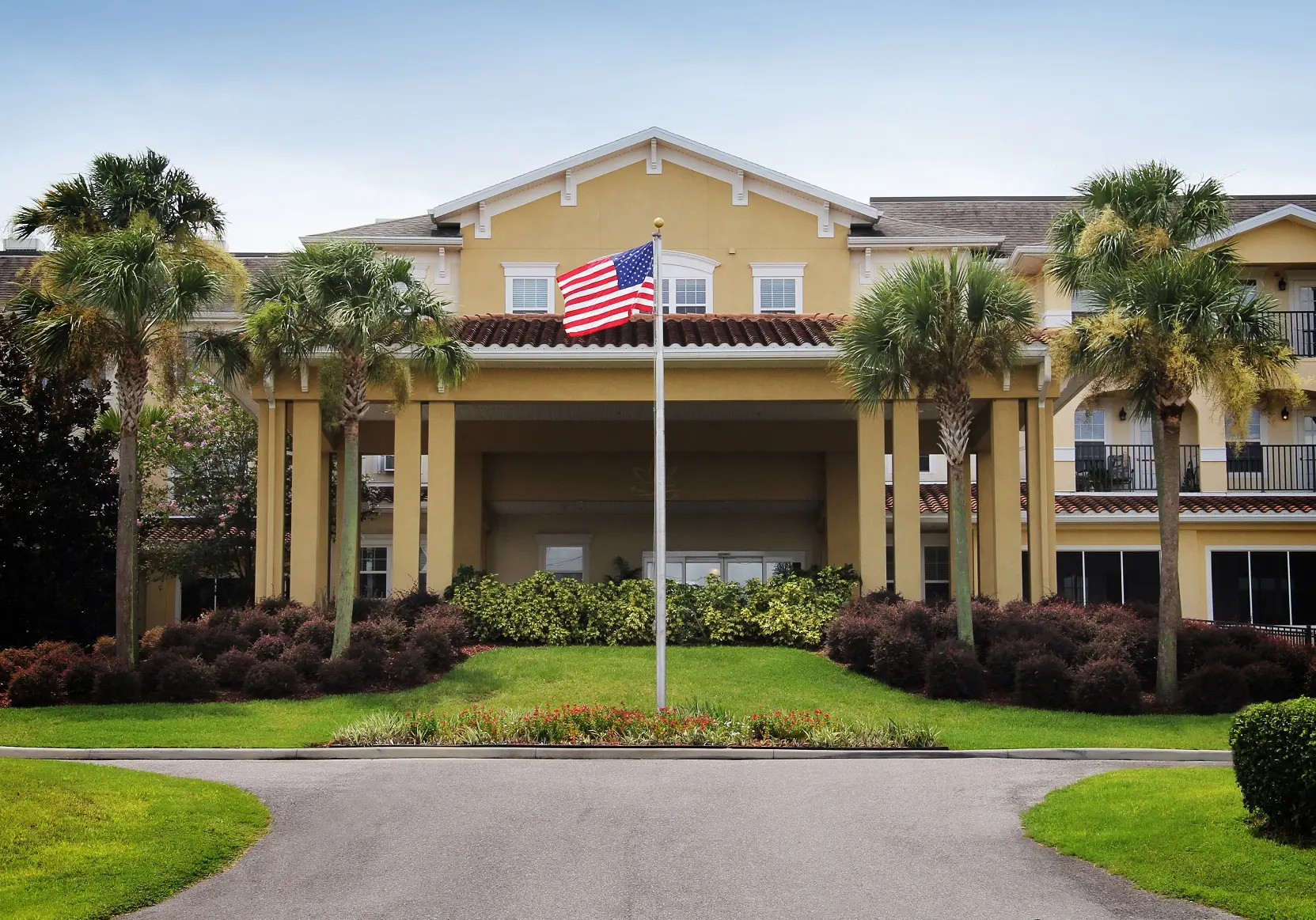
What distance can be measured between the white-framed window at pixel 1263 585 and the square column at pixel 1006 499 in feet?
42.2

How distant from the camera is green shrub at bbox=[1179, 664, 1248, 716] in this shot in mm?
19312

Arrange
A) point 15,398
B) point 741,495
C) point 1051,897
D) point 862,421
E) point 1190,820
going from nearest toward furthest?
point 1051,897
point 1190,820
point 862,421
point 15,398
point 741,495

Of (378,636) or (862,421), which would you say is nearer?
(378,636)

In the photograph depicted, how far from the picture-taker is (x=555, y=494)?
3180 cm

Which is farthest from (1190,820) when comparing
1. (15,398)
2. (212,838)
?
(15,398)

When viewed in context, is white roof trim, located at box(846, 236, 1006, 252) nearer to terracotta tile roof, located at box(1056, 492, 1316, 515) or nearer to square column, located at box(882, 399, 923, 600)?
terracotta tile roof, located at box(1056, 492, 1316, 515)

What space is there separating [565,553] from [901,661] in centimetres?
1371

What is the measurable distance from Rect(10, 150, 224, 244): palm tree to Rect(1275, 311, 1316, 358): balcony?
96.4ft

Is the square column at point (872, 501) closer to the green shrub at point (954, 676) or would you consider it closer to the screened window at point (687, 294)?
the green shrub at point (954, 676)

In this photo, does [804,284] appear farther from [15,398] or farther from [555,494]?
[15,398]

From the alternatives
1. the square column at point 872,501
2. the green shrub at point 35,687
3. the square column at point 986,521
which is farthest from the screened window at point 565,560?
the green shrub at point 35,687

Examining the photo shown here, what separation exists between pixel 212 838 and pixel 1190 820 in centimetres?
Result: 810

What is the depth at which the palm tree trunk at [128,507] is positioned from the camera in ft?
67.2

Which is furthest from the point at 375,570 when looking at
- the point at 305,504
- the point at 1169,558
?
the point at 1169,558
